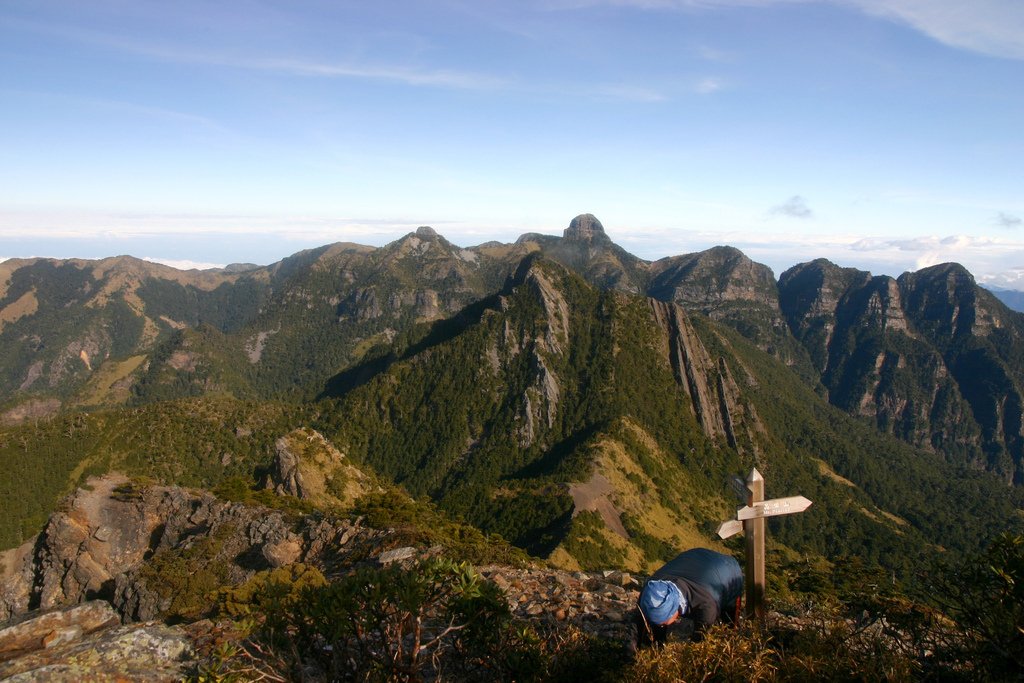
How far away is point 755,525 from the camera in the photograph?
13.0m

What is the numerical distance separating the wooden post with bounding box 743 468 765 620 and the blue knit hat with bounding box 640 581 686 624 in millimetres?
2827

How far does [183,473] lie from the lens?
101m

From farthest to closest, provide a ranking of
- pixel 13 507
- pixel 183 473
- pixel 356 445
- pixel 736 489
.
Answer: pixel 356 445
pixel 183 473
pixel 13 507
pixel 736 489

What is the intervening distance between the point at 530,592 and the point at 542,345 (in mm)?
142484

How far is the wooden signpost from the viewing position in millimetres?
12828

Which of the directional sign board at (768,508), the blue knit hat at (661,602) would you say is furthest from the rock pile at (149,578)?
the directional sign board at (768,508)

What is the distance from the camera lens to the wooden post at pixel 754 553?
1295 centimetres

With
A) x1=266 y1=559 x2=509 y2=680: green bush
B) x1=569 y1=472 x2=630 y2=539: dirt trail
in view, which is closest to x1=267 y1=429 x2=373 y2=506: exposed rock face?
x1=569 y1=472 x2=630 y2=539: dirt trail

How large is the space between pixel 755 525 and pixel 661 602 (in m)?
3.48

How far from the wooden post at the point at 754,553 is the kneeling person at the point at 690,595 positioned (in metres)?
0.48

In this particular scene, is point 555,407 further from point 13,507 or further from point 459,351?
point 13,507

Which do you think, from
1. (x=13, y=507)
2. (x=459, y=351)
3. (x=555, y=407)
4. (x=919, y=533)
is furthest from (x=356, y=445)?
(x=919, y=533)

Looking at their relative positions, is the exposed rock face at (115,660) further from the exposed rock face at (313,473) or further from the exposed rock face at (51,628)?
the exposed rock face at (313,473)

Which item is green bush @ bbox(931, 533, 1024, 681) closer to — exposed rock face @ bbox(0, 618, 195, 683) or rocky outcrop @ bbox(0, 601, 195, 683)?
rocky outcrop @ bbox(0, 601, 195, 683)
